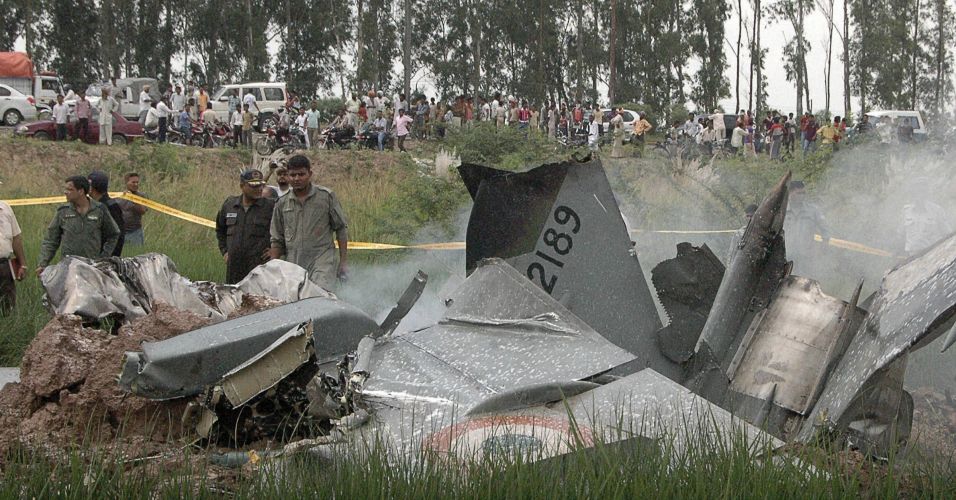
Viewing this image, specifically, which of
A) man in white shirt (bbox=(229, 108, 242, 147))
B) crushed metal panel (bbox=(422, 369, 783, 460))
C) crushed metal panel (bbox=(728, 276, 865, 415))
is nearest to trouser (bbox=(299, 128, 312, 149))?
man in white shirt (bbox=(229, 108, 242, 147))

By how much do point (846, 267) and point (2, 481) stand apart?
9.12m

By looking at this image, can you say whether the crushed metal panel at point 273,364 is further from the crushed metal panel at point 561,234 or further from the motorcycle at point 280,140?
the motorcycle at point 280,140

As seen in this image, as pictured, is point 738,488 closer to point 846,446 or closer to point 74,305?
point 846,446

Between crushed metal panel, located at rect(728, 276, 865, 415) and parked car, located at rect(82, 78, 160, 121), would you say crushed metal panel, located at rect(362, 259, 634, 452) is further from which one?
parked car, located at rect(82, 78, 160, 121)

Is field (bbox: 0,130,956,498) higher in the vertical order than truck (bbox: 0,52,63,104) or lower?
lower

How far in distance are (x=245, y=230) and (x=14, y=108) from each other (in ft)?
87.6

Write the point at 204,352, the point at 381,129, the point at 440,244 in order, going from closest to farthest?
the point at 204,352, the point at 440,244, the point at 381,129

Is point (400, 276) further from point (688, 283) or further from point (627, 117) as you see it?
point (627, 117)

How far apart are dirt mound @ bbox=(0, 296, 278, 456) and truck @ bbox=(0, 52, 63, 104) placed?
3725cm

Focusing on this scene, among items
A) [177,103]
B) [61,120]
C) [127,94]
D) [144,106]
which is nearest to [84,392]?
[61,120]

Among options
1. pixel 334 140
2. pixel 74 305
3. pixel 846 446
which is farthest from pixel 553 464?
pixel 334 140

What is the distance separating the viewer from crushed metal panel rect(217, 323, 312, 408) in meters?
4.66

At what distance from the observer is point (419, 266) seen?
12500 millimetres

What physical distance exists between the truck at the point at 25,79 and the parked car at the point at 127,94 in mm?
1542
